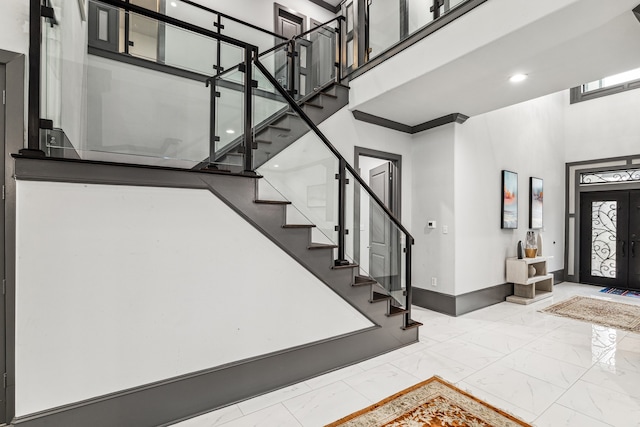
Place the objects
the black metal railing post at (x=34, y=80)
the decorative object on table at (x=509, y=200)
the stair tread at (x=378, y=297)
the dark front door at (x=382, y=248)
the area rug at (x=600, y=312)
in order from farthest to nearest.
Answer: the decorative object on table at (x=509, y=200) → the area rug at (x=600, y=312) → the dark front door at (x=382, y=248) → the stair tread at (x=378, y=297) → the black metal railing post at (x=34, y=80)

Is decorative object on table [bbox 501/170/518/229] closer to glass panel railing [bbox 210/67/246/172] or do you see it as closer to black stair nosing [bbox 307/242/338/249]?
black stair nosing [bbox 307/242/338/249]

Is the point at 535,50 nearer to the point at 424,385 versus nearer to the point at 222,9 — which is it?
the point at 424,385

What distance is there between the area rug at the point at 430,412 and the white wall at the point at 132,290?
0.83 metres

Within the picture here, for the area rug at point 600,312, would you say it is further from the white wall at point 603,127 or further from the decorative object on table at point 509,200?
the white wall at point 603,127

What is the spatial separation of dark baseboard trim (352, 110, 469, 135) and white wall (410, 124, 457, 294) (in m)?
0.09

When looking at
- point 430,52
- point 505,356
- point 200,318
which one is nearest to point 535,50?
point 430,52

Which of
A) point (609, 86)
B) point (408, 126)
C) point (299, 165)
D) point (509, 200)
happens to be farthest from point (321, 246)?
point (609, 86)

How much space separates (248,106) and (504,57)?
8.03ft

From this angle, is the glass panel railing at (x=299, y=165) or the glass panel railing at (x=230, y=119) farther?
the glass panel railing at (x=299, y=165)

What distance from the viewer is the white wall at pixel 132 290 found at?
1.82 meters

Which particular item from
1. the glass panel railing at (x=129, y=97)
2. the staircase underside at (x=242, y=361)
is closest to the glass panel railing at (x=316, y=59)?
the glass panel railing at (x=129, y=97)

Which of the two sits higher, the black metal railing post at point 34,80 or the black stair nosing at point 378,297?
the black metal railing post at point 34,80

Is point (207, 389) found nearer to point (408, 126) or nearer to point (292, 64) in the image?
point (292, 64)

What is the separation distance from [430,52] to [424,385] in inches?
126
